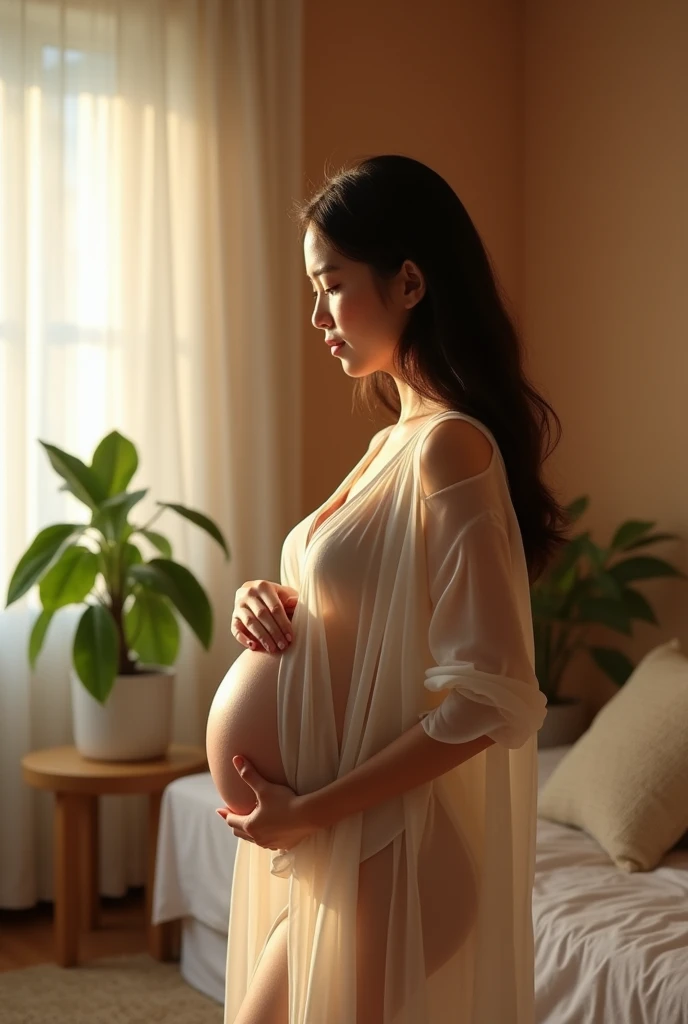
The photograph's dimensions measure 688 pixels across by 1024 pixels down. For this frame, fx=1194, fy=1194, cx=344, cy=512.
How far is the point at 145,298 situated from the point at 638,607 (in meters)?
1.67

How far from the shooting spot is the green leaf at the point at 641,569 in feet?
11.1

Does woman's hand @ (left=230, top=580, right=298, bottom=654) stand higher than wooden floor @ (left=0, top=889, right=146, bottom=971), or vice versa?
woman's hand @ (left=230, top=580, right=298, bottom=654)

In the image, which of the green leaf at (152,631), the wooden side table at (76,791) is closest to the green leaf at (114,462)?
the green leaf at (152,631)

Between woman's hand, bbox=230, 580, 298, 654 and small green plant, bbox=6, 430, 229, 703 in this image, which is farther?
small green plant, bbox=6, 430, 229, 703

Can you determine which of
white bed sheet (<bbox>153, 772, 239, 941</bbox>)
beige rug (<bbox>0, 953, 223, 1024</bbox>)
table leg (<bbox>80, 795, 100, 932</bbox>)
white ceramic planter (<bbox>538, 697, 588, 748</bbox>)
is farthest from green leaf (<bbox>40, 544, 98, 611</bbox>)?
white ceramic planter (<bbox>538, 697, 588, 748</bbox>)

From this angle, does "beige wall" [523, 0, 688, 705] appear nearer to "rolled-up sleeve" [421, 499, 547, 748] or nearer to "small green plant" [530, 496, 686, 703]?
"small green plant" [530, 496, 686, 703]

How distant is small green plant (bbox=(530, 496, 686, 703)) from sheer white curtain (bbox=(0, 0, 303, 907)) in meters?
0.83

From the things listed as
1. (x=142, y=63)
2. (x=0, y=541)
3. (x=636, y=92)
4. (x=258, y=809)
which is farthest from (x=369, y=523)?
(x=636, y=92)

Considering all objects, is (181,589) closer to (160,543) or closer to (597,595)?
(160,543)

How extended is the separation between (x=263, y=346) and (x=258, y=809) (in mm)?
2373

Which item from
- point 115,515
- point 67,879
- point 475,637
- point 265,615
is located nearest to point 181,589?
point 115,515

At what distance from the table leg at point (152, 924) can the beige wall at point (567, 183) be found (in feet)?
3.64

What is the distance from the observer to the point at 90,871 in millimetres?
3299

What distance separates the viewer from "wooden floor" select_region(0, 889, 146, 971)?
3072 mm
